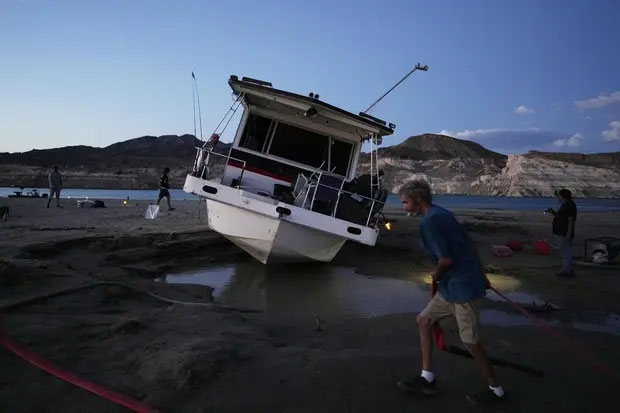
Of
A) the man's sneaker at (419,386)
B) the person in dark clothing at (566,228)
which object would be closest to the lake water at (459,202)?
the person in dark clothing at (566,228)

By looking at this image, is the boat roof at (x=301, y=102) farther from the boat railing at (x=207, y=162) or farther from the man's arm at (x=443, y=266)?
the man's arm at (x=443, y=266)

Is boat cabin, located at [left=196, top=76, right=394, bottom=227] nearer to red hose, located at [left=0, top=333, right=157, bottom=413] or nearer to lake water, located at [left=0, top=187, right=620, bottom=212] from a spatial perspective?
red hose, located at [left=0, top=333, right=157, bottom=413]

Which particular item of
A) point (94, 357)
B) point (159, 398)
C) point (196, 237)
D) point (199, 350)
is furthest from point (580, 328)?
point (196, 237)

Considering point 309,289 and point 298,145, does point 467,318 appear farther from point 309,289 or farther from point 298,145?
point 298,145

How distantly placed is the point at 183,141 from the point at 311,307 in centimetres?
18446

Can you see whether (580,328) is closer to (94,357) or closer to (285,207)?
(285,207)

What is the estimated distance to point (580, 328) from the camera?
17.7ft

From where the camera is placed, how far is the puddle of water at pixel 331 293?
19.4 ft

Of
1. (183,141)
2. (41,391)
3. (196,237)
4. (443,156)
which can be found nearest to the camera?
(41,391)

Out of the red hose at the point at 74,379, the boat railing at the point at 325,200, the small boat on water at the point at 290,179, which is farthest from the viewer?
the boat railing at the point at 325,200

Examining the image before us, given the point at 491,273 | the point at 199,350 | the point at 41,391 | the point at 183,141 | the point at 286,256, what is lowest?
the point at 41,391

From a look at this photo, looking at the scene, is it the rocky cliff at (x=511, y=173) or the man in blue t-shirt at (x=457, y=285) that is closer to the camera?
the man in blue t-shirt at (x=457, y=285)

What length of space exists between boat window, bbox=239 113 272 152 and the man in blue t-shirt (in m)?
7.11

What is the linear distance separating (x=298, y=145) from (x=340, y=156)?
110cm
